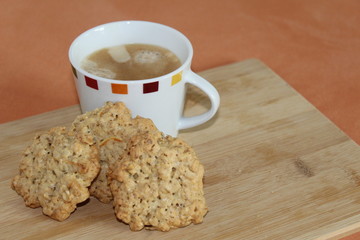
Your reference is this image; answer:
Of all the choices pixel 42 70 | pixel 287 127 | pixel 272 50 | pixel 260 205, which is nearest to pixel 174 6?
pixel 272 50

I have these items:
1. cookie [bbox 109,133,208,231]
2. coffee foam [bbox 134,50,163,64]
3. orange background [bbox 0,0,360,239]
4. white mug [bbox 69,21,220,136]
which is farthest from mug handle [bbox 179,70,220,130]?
orange background [bbox 0,0,360,239]

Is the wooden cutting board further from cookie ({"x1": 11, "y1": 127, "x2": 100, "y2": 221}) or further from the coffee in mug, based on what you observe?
the coffee in mug

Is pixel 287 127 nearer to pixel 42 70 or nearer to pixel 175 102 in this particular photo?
pixel 175 102

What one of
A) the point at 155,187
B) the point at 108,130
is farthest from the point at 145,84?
the point at 155,187

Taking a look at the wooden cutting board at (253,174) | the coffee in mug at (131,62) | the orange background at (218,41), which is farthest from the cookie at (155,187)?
the orange background at (218,41)

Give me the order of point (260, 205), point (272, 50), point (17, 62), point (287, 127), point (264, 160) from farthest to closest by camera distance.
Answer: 1. point (272, 50)
2. point (17, 62)
3. point (287, 127)
4. point (264, 160)
5. point (260, 205)

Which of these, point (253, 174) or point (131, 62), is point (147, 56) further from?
point (253, 174)
